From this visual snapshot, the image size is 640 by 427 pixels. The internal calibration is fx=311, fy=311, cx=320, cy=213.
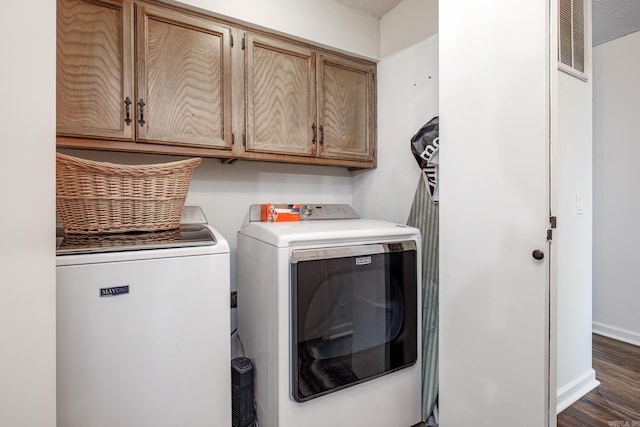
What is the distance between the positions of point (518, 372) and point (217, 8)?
2200 mm

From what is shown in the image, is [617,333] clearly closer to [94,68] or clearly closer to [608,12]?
[608,12]

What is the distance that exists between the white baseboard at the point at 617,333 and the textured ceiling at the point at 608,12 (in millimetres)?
2330

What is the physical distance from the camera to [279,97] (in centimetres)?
188

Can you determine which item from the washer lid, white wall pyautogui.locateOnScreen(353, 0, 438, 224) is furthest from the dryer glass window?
white wall pyautogui.locateOnScreen(353, 0, 438, 224)

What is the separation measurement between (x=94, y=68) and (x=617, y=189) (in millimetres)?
3669

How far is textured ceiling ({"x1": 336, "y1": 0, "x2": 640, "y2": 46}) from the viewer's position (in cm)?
202

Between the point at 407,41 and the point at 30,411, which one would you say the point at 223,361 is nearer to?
the point at 30,411

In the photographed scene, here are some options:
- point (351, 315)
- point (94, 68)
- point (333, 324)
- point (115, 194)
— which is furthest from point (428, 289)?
point (94, 68)

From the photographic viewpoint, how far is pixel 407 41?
200 cm

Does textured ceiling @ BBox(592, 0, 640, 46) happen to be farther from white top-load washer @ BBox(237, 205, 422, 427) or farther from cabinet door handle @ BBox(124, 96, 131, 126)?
cabinet door handle @ BBox(124, 96, 131, 126)

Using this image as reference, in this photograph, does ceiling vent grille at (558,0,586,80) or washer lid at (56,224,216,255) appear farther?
ceiling vent grille at (558,0,586,80)

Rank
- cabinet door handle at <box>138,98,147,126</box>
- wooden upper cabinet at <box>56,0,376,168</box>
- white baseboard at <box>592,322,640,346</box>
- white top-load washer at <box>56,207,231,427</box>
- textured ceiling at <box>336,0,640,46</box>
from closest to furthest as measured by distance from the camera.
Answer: white top-load washer at <box>56,207,231,427</box>, wooden upper cabinet at <box>56,0,376,168</box>, cabinet door handle at <box>138,98,147,126</box>, textured ceiling at <box>336,0,640,46</box>, white baseboard at <box>592,322,640,346</box>

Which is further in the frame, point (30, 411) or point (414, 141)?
point (414, 141)

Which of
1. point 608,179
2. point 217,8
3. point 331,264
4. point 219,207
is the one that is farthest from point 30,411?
point 608,179
